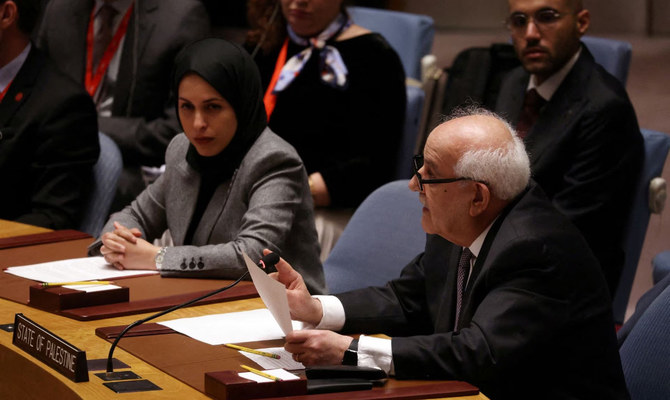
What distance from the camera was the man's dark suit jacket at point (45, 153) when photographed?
357 centimetres

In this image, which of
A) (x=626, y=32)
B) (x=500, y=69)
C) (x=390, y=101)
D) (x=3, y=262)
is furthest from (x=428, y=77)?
(x=3, y=262)

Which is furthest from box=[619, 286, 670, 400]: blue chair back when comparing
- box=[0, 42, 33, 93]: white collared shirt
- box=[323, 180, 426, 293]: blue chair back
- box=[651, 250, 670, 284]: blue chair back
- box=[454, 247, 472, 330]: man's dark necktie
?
box=[0, 42, 33, 93]: white collared shirt

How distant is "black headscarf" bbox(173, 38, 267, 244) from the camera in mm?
2973

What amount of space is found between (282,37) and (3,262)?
78.1 inches

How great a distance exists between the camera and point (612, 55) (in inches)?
164

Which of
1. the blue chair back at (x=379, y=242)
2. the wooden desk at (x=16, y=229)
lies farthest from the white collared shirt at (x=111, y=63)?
the blue chair back at (x=379, y=242)

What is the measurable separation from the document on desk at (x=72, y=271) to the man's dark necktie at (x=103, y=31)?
210 centimetres

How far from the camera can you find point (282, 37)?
4.49m

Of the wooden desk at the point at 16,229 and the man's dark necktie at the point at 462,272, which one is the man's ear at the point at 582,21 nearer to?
A: the man's dark necktie at the point at 462,272

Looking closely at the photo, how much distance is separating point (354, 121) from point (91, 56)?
1367mm

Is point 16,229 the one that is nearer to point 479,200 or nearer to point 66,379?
point 66,379

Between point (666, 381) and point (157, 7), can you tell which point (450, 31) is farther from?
point (666, 381)

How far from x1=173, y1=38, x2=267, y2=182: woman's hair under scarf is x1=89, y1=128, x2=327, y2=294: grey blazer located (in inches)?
1.4

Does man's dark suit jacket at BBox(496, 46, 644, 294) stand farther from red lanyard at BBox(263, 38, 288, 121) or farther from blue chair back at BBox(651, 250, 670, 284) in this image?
red lanyard at BBox(263, 38, 288, 121)
